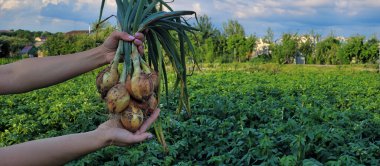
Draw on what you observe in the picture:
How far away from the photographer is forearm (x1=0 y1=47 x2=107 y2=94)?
248cm

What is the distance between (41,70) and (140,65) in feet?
2.19

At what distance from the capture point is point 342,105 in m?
9.14

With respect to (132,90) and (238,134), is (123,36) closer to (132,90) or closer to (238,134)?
(132,90)

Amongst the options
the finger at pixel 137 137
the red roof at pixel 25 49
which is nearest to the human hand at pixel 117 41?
the finger at pixel 137 137

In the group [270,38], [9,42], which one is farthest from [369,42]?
[9,42]

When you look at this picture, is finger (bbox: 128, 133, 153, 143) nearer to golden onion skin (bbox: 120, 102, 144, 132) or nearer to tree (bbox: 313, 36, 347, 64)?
golden onion skin (bbox: 120, 102, 144, 132)

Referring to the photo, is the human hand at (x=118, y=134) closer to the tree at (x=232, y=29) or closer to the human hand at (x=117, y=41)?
the human hand at (x=117, y=41)

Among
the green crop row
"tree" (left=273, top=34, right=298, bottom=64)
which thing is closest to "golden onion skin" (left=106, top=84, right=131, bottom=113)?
the green crop row

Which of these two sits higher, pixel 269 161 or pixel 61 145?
pixel 61 145

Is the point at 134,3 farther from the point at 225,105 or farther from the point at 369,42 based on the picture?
the point at 369,42

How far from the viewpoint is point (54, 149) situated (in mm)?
1939

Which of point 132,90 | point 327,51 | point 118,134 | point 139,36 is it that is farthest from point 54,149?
point 327,51

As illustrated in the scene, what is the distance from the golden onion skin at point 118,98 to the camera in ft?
6.51

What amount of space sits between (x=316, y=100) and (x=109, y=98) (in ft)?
22.7
